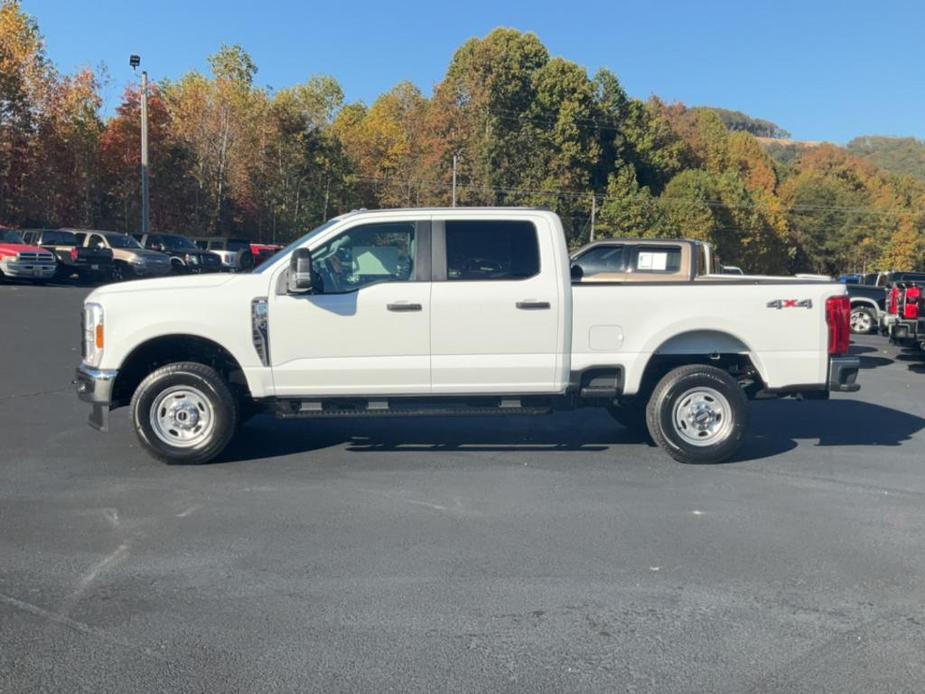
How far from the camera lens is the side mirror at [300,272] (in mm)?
7195

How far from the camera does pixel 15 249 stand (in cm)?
2964

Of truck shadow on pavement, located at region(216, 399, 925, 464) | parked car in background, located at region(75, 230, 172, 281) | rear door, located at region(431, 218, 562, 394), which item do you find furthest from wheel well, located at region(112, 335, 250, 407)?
parked car in background, located at region(75, 230, 172, 281)

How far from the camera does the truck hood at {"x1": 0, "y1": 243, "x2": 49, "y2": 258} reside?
29500 millimetres

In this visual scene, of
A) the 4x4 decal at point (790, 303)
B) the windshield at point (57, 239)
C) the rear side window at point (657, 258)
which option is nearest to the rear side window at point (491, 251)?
the 4x4 decal at point (790, 303)

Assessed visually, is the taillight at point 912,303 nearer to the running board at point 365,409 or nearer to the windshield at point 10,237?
the running board at point 365,409

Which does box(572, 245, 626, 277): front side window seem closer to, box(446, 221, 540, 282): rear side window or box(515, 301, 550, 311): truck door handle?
box(446, 221, 540, 282): rear side window

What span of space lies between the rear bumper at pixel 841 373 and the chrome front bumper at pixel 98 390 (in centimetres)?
604

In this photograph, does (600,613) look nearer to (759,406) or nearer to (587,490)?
(587,490)

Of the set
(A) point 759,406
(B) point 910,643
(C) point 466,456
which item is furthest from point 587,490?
(A) point 759,406

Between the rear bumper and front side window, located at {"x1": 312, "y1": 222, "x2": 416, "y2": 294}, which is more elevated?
front side window, located at {"x1": 312, "y1": 222, "x2": 416, "y2": 294}

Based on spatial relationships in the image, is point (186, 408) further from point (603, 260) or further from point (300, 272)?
point (603, 260)

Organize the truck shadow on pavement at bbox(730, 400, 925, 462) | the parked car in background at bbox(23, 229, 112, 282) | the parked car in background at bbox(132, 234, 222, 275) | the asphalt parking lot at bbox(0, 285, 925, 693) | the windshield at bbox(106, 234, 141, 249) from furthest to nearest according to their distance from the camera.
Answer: the parked car in background at bbox(132, 234, 222, 275) → the windshield at bbox(106, 234, 141, 249) → the parked car in background at bbox(23, 229, 112, 282) → the truck shadow on pavement at bbox(730, 400, 925, 462) → the asphalt parking lot at bbox(0, 285, 925, 693)

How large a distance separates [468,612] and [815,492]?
3662mm

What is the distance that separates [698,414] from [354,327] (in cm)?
307
